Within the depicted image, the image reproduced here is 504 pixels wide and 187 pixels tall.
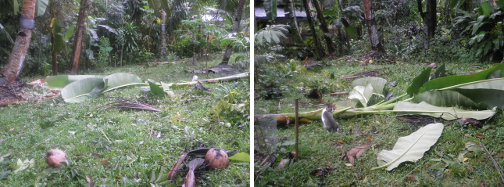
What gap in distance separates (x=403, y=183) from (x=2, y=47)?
1.15 metres

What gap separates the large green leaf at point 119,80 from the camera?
82cm

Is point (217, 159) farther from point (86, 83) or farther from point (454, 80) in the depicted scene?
point (454, 80)

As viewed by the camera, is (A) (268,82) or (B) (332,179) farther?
(A) (268,82)

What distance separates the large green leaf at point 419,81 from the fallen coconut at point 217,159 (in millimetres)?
642

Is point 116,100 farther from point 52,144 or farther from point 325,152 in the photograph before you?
point 325,152

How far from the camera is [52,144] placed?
74 cm

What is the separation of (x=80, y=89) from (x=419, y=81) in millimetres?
1035

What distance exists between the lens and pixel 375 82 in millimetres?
909

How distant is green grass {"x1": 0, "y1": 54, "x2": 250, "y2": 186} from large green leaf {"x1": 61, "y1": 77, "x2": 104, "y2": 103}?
0.02 meters

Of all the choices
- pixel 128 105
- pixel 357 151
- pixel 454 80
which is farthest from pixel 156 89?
pixel 454 80

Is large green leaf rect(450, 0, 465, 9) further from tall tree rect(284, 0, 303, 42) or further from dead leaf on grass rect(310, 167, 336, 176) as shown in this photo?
dead leaf on grass rect(310, 167, 336, 176)

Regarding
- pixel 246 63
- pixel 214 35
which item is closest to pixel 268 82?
pixel 246 63

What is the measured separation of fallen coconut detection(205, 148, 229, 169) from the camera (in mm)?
898

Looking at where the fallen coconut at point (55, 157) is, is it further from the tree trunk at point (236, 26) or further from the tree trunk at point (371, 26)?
the tree trunk at point (371, 26)
